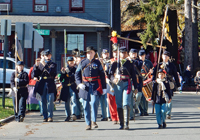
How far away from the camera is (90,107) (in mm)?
11070

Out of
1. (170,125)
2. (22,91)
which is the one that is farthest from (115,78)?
(22,91)

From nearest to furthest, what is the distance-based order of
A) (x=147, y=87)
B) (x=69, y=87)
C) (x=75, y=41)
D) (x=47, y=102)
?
(x=47, y=102), (x=69, y=87), (x=147, y=87), (x=75, y=41)

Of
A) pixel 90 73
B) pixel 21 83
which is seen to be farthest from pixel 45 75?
pixel 90 73

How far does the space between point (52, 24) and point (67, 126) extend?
60.5 feet

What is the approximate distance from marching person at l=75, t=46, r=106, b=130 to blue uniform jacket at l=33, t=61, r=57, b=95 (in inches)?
62.9

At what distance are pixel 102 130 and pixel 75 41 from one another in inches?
849

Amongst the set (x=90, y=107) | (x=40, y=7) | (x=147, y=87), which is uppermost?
(x=40, y=7)

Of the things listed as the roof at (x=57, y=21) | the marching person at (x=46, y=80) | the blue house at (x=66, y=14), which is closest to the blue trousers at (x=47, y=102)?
the marching person at (x=46, y=80)

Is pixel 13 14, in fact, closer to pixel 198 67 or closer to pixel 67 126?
pixel 198 67

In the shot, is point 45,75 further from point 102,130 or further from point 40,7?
point 40,7

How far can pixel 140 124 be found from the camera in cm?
1200

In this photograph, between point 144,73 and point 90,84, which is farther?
point 144,73

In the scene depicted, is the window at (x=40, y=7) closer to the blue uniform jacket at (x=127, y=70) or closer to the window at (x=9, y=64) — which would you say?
the window at (x=9, y=64)

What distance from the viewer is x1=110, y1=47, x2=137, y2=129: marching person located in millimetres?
10852
